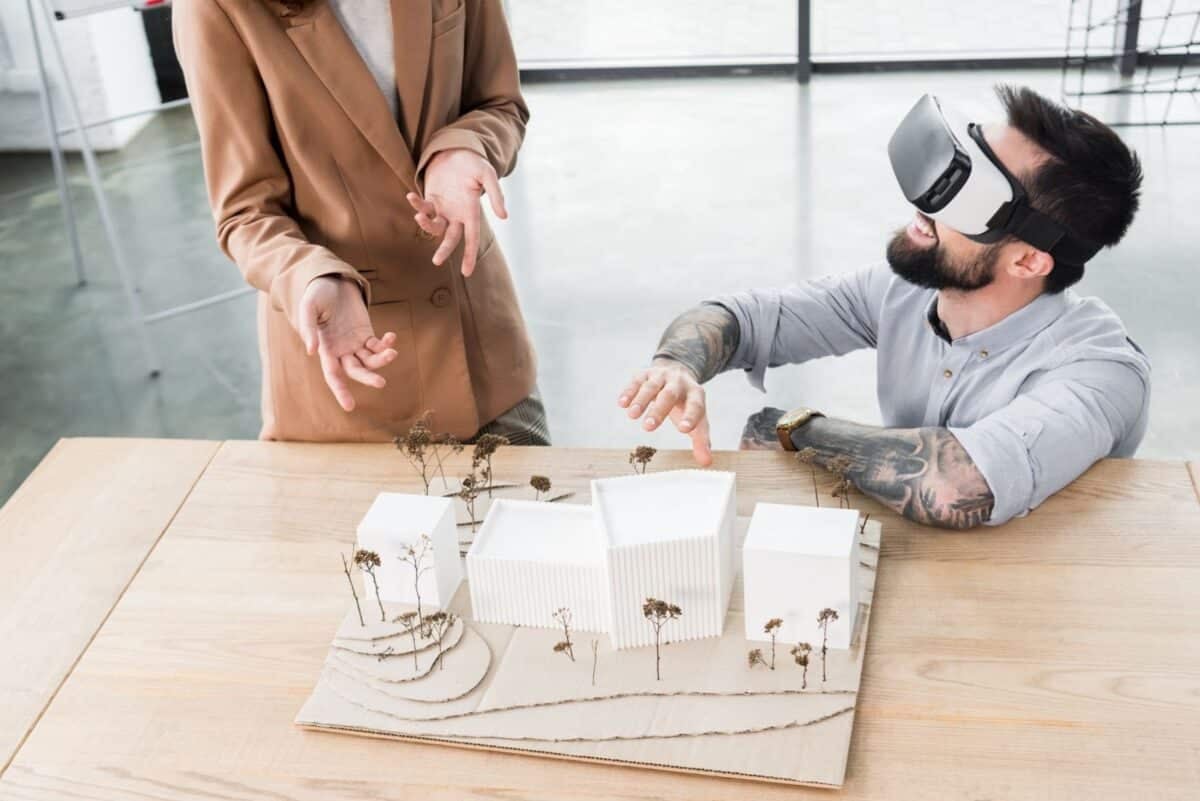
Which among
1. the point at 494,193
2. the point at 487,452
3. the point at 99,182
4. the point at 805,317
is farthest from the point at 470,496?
the point at 99,182

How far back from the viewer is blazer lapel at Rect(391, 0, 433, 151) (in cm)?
185

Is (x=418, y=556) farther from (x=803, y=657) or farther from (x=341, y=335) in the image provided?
(x=803, y=657)

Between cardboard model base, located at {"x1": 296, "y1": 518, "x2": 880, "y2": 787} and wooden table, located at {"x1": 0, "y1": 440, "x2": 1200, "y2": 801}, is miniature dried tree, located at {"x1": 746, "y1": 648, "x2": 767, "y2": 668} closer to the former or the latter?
cardboard model base, located at {"x1": 296, "y1": 518, "x2": 880, "y2": 787}

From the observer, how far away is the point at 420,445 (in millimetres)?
1851

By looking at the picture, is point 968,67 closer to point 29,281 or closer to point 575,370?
point 575,370

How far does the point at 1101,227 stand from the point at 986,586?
0.65 metres

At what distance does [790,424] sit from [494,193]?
0.57 m

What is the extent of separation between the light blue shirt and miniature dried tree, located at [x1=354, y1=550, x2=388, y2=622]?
0.82m

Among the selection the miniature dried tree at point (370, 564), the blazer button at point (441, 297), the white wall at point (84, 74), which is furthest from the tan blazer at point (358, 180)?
the white wall at point (84, 74)

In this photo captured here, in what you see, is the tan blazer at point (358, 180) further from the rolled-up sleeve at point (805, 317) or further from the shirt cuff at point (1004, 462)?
the shirt cuff at point (1004, 462)

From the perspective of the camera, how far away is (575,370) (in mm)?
4098

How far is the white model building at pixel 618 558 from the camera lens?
1527 millimetres

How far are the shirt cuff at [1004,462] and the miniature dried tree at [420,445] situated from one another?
767mm

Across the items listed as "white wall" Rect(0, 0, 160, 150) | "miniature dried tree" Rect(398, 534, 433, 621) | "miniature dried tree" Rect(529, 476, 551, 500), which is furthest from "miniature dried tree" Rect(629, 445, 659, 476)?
"white wall" Rect(0, 0, 160, 150)
